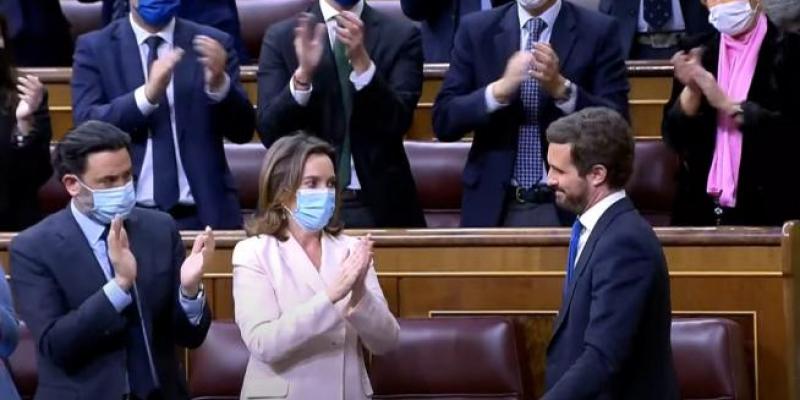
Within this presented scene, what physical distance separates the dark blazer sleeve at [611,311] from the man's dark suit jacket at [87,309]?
96 cm

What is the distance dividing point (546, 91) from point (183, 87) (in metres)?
1.13

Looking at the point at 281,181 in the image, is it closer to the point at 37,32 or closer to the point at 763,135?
the point at 763,135

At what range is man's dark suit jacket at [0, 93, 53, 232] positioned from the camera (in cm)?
575

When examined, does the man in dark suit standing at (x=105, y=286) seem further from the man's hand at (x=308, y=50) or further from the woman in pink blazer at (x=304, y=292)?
the man's hand at (x=308, y=50)

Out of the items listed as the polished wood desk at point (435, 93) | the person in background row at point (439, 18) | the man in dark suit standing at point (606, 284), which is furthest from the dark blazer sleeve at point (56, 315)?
the person in background row at point (439, 18)

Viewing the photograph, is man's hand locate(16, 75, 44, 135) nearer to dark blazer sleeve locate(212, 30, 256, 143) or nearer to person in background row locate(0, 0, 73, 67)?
dark blazer sleeve locate(212, 30, 256, 143)

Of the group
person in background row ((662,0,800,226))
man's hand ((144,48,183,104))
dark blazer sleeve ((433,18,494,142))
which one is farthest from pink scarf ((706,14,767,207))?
man's hand ((144,48,183,104))

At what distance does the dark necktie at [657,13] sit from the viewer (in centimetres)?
707

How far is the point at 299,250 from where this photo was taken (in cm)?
464

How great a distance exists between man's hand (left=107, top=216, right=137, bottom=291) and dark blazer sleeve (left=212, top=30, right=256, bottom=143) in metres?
1.36

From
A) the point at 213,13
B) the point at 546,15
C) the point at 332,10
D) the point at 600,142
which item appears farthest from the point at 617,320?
the point at 213,13

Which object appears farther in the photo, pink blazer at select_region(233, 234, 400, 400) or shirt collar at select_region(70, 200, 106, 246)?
shirt collar at select_region(70, 200, 106, 246)

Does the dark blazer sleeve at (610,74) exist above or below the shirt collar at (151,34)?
below

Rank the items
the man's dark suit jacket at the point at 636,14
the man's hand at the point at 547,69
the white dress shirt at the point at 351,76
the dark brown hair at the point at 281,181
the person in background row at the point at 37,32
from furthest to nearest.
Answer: the person in background row at the point at 37,32, the man's dark suit jacket at the point at 636,14, the white dress shirt at the point at 351,76, the man's hand at the point at 547,69, the dark brown hair at the point at 281,181
